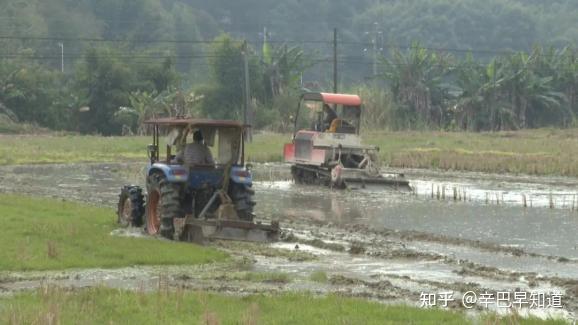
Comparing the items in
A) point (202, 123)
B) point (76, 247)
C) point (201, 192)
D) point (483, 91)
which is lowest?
point (76, 247)

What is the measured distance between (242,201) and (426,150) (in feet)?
→ 87.4

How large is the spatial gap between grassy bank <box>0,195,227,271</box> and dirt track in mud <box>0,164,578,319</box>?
0.39 meters

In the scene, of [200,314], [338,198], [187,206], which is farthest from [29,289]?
[338,198]

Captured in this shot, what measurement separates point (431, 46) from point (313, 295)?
87.9 m

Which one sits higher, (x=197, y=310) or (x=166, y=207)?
(x=166, y=207)

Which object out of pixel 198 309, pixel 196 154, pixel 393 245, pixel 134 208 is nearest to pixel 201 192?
pixel 196 154

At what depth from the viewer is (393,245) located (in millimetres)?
16734

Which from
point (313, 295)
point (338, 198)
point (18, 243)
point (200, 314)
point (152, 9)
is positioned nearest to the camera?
point (200, 314)

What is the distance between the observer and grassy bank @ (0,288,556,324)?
9.73m

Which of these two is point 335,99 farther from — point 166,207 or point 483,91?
point 483,91

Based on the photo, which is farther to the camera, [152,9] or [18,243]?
[152,9]

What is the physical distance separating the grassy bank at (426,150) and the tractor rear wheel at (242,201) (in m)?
18.7

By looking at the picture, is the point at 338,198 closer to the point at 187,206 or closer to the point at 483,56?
the point at 187,206

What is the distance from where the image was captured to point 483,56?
98.9 metres
